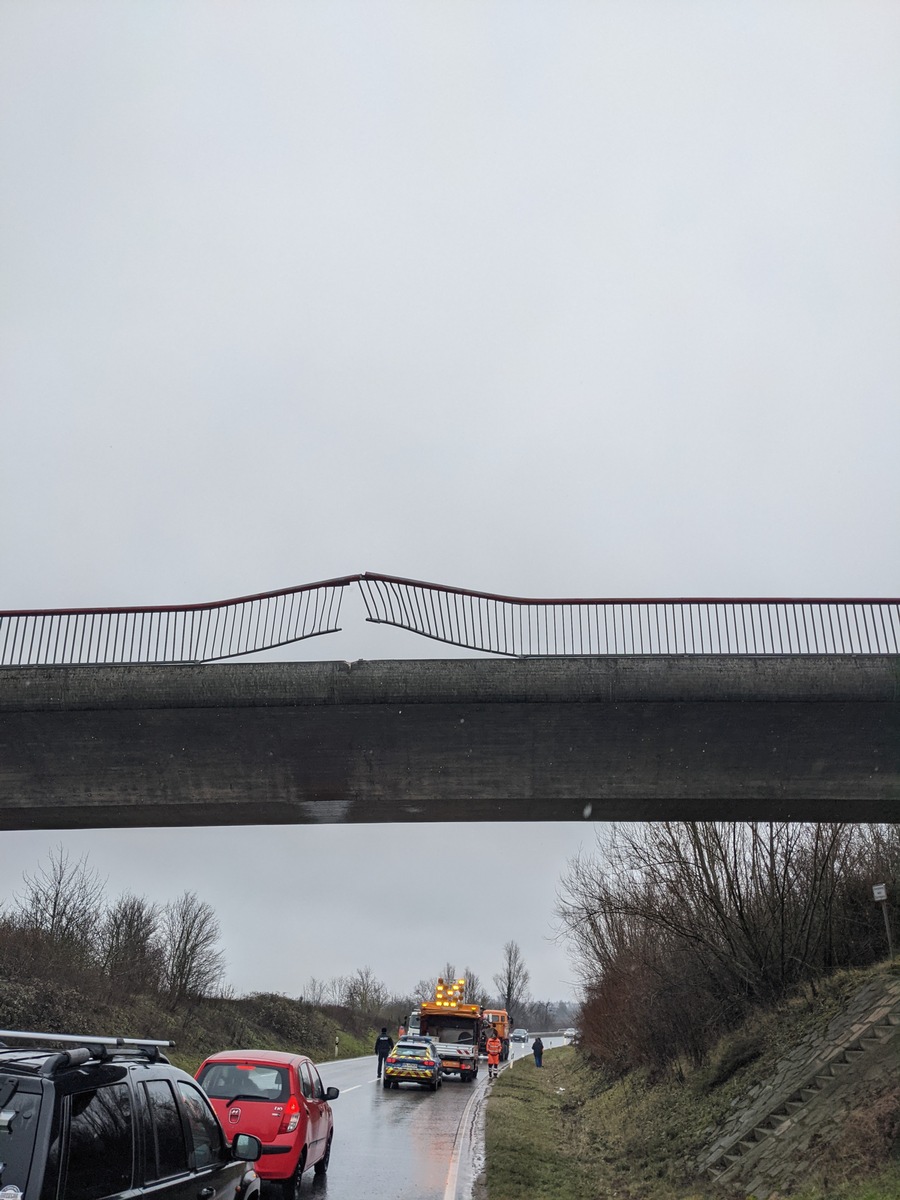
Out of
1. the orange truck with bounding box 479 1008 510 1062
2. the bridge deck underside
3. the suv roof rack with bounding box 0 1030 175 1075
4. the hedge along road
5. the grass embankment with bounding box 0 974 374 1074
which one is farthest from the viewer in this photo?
the orange truck with bounding box 479 1008 510 1062

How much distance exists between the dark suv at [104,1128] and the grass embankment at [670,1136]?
623 cm

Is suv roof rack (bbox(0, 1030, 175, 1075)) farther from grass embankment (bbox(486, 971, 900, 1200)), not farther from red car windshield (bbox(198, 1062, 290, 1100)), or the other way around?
grass embankment (bbox(486, 971, 900, 1200))

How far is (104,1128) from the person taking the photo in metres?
4.77

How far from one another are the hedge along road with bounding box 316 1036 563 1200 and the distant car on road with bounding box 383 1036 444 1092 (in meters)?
0.42

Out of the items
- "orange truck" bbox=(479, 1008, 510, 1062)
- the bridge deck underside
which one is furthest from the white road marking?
"orange truck" bbox=(479, 1008, 510, 1062)

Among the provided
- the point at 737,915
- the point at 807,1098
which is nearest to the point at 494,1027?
the point at 737,915

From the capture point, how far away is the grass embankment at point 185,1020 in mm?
25031

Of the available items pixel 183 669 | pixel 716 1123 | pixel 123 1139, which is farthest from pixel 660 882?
pixel 123 1139

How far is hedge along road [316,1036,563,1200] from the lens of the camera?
41.1 feet

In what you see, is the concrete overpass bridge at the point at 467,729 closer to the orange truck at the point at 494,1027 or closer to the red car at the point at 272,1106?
the red car at the point at 272,1106

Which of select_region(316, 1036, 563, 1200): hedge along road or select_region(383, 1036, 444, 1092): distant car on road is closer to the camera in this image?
select_region(316, 1036, 563, 1200): hedge along road

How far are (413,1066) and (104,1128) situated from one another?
90.1 feet

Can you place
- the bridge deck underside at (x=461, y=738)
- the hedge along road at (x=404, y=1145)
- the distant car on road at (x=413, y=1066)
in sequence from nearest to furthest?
1. the hedge along road at (x=404, y=1145)
2. the bridge deck underside at (x=461, y=738)
3. the distant car on road at (x=413, y=1066)

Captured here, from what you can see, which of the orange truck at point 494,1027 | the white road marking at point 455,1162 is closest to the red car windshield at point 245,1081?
the white road marking at point 455,1162
